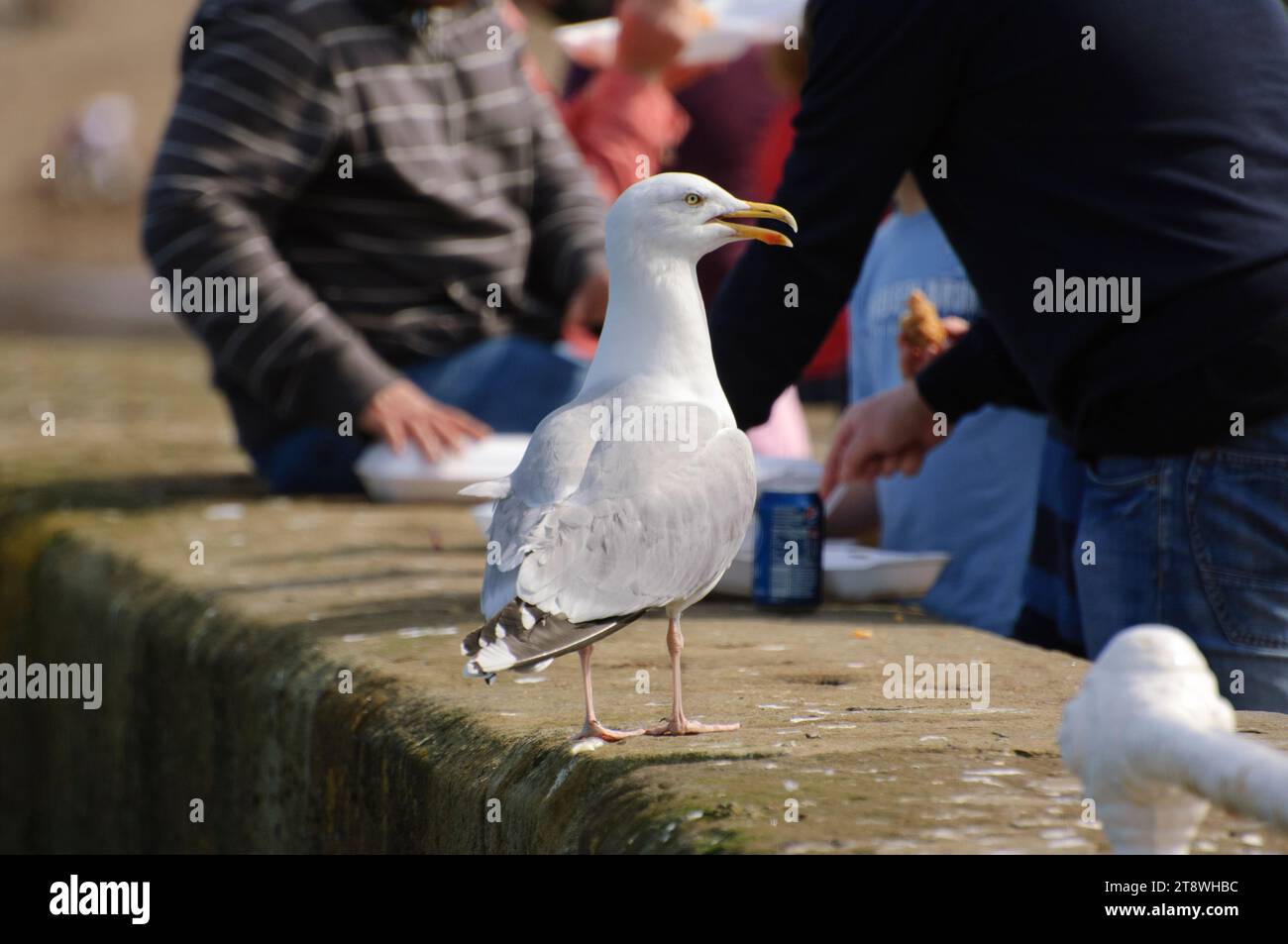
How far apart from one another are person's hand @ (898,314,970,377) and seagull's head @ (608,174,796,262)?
150 cm

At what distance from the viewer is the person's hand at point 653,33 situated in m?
5.45

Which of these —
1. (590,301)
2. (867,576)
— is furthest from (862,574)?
(590,301)

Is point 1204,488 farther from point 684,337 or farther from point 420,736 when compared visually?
point 420,736

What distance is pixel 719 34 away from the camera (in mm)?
5746

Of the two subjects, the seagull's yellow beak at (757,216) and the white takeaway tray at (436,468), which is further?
the white takeaway tray at (436,468)

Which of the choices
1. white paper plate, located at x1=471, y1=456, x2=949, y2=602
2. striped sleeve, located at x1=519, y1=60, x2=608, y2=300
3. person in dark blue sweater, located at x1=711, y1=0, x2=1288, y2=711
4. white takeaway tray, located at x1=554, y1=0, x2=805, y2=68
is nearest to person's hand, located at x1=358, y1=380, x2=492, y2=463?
striped sleeve, located at x1=519, y1=60, x2=608, y2=300

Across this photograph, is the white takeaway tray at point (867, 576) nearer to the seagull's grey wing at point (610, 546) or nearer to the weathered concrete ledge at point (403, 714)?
the weathered concrete ledge at point (403, 714)

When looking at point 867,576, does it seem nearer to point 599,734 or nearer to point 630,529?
point 599,734

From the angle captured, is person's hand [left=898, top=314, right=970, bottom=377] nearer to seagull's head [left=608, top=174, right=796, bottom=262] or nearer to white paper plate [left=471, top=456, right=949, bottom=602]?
white paper plate [left=471, top=456, right=949, bottom=602]

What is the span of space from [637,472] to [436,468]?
2593 mm

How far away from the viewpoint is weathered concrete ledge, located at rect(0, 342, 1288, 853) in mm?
2061

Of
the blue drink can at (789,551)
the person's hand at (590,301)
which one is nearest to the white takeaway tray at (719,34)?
the person's hand at (590,301)

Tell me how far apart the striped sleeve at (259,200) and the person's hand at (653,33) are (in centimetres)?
116

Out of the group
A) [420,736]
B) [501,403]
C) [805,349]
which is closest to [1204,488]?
[805,349]
